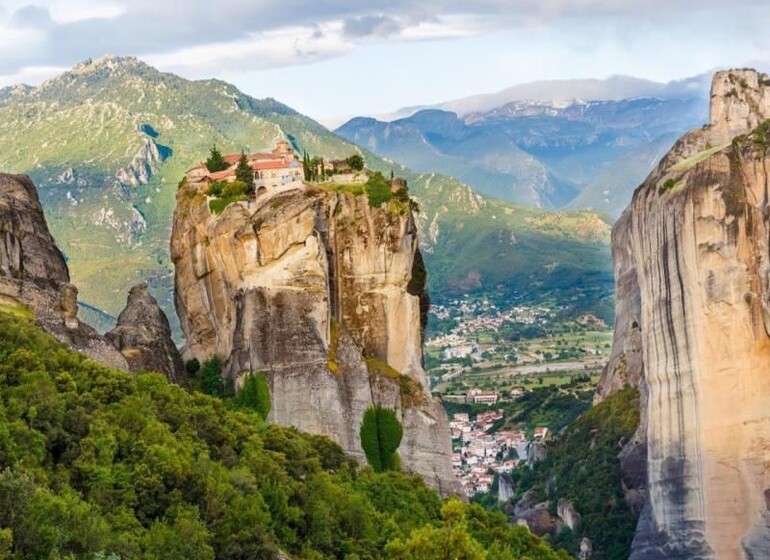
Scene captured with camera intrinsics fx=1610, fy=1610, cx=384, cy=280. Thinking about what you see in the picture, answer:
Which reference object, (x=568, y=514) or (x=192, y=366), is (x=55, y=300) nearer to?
(x=192, y=366)

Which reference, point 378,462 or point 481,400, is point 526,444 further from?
point 378,462

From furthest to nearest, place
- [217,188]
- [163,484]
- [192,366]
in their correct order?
[217,188], [192,366], [163,484]

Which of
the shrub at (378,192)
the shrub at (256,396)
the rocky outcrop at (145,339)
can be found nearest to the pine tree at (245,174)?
the shrub at (378,192)

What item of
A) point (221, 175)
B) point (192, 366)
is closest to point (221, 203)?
point (221, 175)

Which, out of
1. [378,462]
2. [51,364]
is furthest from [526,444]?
[51,364]

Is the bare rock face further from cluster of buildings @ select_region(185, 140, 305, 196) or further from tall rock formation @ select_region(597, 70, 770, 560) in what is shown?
tall rock formation @ select_region(597, 70, 770, 560)
